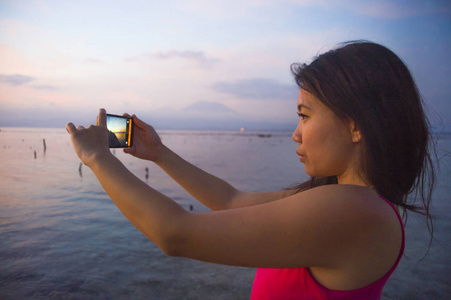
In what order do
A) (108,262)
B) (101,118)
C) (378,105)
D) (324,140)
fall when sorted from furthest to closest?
(108,262), (101,118), (324,140), (378,105)

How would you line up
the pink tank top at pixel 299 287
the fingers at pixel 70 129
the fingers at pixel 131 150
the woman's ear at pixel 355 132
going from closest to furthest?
the pink tank top at pixel 299 287 → the woman's ear at pixel 355 132 → the fingers at pixel 70 129 → the fingers at pixel 131 150

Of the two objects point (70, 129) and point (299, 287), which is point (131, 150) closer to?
point (70, 129)

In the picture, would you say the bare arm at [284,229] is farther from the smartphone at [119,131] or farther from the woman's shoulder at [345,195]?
the smartphone at [119,131]

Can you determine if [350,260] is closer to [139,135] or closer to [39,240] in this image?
[139,135]

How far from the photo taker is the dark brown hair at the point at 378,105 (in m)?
1.43

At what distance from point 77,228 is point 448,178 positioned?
82.2 ft

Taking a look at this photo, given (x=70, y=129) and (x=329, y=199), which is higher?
(x=70, y=129)

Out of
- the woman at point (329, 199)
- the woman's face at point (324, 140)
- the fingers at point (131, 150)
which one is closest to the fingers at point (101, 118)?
the woman at point (329, 199)

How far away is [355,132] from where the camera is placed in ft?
4.85

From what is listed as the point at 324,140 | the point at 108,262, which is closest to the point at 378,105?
the point at 324,140

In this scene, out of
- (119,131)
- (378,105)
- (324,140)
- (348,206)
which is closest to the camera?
(348,206)

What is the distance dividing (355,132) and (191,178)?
1.34 metres

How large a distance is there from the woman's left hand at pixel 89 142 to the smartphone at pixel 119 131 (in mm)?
552

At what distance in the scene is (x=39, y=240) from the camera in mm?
9477
